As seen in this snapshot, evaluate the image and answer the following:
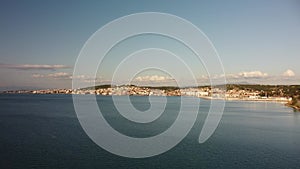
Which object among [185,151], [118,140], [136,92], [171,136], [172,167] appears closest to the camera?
[172,167]

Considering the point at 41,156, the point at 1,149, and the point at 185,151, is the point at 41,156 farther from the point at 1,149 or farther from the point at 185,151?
the point at 185,151

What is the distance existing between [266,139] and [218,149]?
8.06m

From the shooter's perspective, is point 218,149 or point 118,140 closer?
point 218,149

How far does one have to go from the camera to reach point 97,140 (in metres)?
27.9

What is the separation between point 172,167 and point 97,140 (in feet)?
36.4

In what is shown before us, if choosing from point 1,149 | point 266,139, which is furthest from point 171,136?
point 1,149

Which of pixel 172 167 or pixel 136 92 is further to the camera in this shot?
pixel 136 92

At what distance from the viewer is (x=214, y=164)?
64.6 feet

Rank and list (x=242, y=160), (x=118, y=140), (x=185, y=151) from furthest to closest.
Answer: (x=118, y=140) < (x=185, y=151) < (x=242, y=160)

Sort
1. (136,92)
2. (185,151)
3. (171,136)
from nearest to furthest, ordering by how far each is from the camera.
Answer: (185,151) < (171,136) < (136,92)

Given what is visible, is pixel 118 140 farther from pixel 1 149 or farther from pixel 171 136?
pixel 1 149

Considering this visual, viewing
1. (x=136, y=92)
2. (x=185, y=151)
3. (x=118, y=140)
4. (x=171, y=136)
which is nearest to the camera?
(x=185, y=151)

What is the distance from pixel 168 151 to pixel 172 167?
14.4 feet

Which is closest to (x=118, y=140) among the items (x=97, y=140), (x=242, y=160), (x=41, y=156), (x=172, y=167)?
(x=97, y=140)
